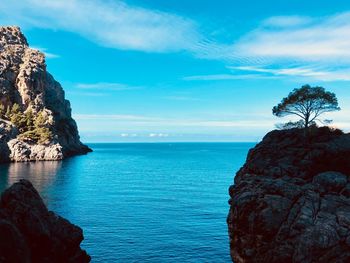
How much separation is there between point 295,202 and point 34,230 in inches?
1021

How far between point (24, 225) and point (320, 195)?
29.4m

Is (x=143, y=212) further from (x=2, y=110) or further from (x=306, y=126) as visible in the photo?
(x=2, y=110)

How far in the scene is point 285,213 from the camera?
3341 centimetres

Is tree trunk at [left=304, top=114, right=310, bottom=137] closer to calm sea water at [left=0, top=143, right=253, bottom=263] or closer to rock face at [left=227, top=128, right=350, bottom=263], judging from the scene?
rock face at [left=227, top=128, right=350, bottom=263]

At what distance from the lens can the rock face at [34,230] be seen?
3257 centimetres

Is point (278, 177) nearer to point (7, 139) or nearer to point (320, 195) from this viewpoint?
point (320, 195)

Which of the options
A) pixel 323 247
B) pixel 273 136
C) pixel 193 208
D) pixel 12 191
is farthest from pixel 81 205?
pixel 323 247

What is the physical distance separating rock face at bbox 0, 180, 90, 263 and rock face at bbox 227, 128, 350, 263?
58.9 ft

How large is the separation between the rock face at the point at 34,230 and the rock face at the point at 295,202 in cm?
1795

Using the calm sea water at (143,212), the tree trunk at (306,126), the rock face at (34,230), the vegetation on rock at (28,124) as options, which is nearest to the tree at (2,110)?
the vegetation on rock at (28,124)

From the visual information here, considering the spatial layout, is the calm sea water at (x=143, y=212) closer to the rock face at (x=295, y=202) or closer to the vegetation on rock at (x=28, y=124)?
the rock face at (x=295, y=202)

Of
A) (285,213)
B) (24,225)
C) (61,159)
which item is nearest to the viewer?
(285,213)

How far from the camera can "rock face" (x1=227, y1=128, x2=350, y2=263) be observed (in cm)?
3073

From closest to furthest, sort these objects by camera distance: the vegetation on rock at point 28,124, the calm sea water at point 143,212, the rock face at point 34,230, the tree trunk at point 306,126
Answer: the rock face at point 34,230 → the tree trunk at point 306,126 → the calm sea water at point 143,212 → the vegetation on rock at point 28,124
